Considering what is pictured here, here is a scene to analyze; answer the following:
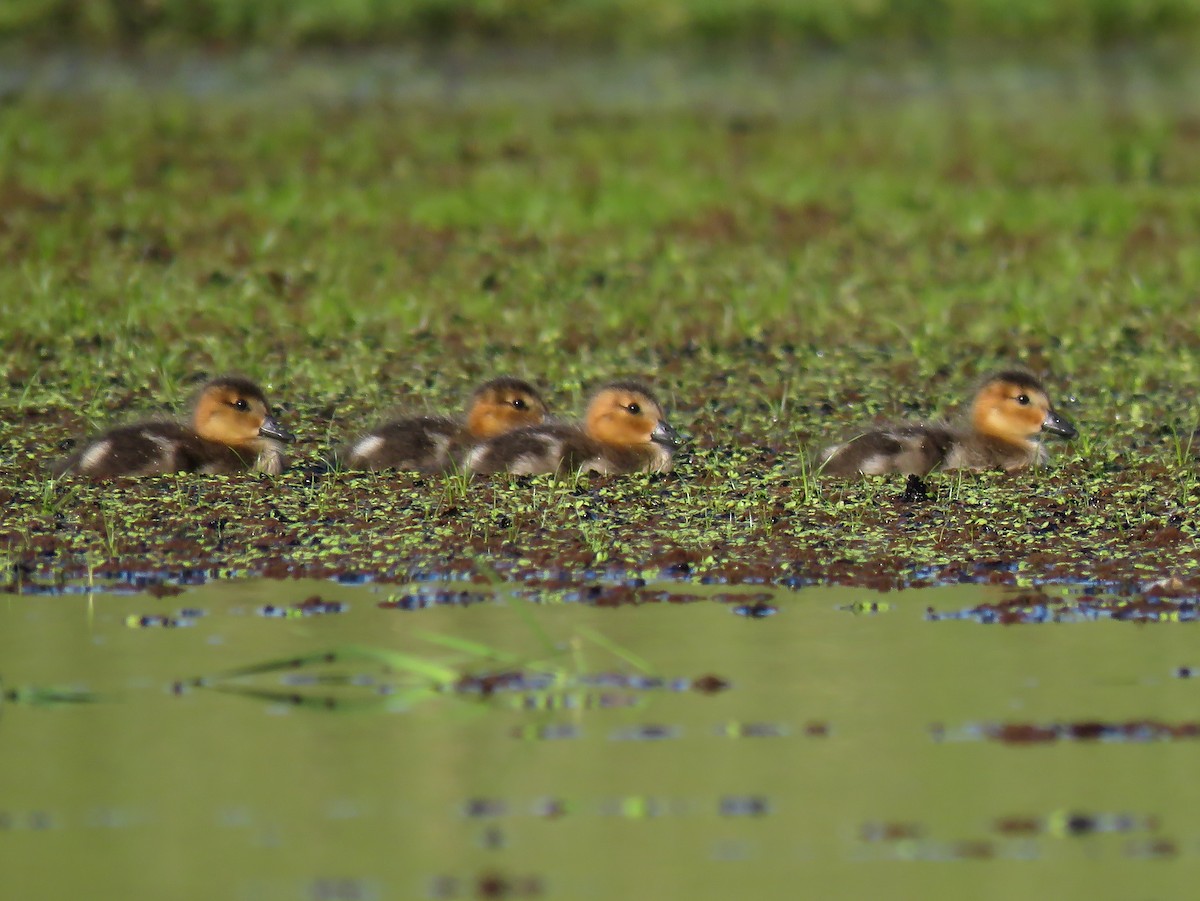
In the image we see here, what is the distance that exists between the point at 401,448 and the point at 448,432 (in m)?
Answer: 0.27

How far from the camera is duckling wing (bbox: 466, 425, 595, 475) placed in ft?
23.8

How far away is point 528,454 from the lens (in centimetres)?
729

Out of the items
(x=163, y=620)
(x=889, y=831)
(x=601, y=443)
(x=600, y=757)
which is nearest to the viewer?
(x=889, y=831)

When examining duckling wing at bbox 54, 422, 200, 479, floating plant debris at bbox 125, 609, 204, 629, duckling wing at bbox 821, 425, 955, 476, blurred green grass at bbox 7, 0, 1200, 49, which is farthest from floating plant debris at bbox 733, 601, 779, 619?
blurred green grass at bbox 7, 0, 1200, 49

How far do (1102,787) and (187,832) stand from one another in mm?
1489

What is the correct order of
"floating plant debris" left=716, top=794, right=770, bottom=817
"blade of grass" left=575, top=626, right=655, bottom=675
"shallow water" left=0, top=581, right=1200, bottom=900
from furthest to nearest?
1. "blade of grass" left=575, top=626, right=655, bottom=675
2. "floating plant debris" left=716, top=794, right=770, bottom=817
3. "shallow water" left=0, top=581, right=1200, bottom=900

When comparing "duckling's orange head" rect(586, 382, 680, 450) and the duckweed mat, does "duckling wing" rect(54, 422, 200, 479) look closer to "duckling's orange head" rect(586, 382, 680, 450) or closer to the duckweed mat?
→ the duckweed mat

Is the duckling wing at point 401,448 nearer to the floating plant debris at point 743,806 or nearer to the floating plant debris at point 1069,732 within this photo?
the floating plant debris at point 1069,732

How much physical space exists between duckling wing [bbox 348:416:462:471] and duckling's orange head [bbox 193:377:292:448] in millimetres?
298

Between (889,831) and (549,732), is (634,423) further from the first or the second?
(889,831)

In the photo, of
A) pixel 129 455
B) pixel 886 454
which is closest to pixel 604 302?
pixel 886 454

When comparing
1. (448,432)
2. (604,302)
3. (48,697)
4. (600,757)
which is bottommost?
(600,757)

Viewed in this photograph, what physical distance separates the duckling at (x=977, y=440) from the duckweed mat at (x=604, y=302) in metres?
0.12

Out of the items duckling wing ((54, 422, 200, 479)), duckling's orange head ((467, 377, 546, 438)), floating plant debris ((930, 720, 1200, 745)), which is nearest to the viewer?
floating plant debris ((930, 720, 1200, 745))
